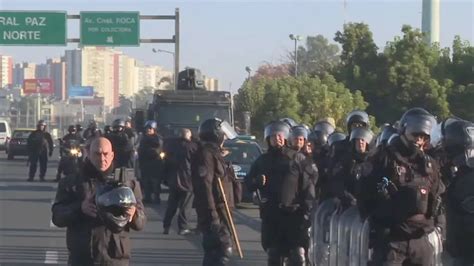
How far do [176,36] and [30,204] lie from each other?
15.4m

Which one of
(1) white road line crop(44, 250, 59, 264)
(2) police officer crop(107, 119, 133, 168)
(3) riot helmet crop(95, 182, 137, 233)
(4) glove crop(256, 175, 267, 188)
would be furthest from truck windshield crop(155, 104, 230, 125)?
(3) riot helmet crop(95, 182, 137, 233)

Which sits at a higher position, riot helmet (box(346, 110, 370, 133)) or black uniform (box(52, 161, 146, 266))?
riot helmet (box(346, 110, 370, 133))

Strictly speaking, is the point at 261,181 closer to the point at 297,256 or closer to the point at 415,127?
the point at 297,256

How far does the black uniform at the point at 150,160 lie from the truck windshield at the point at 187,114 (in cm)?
563

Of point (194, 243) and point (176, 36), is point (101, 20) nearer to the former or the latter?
point (176, 36)

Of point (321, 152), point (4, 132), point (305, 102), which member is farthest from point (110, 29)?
point (321, 152)

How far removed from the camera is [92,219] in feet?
25.7

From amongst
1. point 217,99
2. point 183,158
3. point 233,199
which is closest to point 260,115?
point 217,99

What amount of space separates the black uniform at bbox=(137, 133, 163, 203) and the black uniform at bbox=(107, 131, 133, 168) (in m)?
0.10

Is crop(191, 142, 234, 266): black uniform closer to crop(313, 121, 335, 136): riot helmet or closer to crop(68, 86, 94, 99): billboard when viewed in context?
crop(313, 121, 335, 136): riot helmet

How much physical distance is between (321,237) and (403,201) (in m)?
3.31

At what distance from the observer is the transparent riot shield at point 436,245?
8.96 m

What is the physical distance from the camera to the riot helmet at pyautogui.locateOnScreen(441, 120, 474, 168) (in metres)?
9.45

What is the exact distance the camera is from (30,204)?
24.4 m
